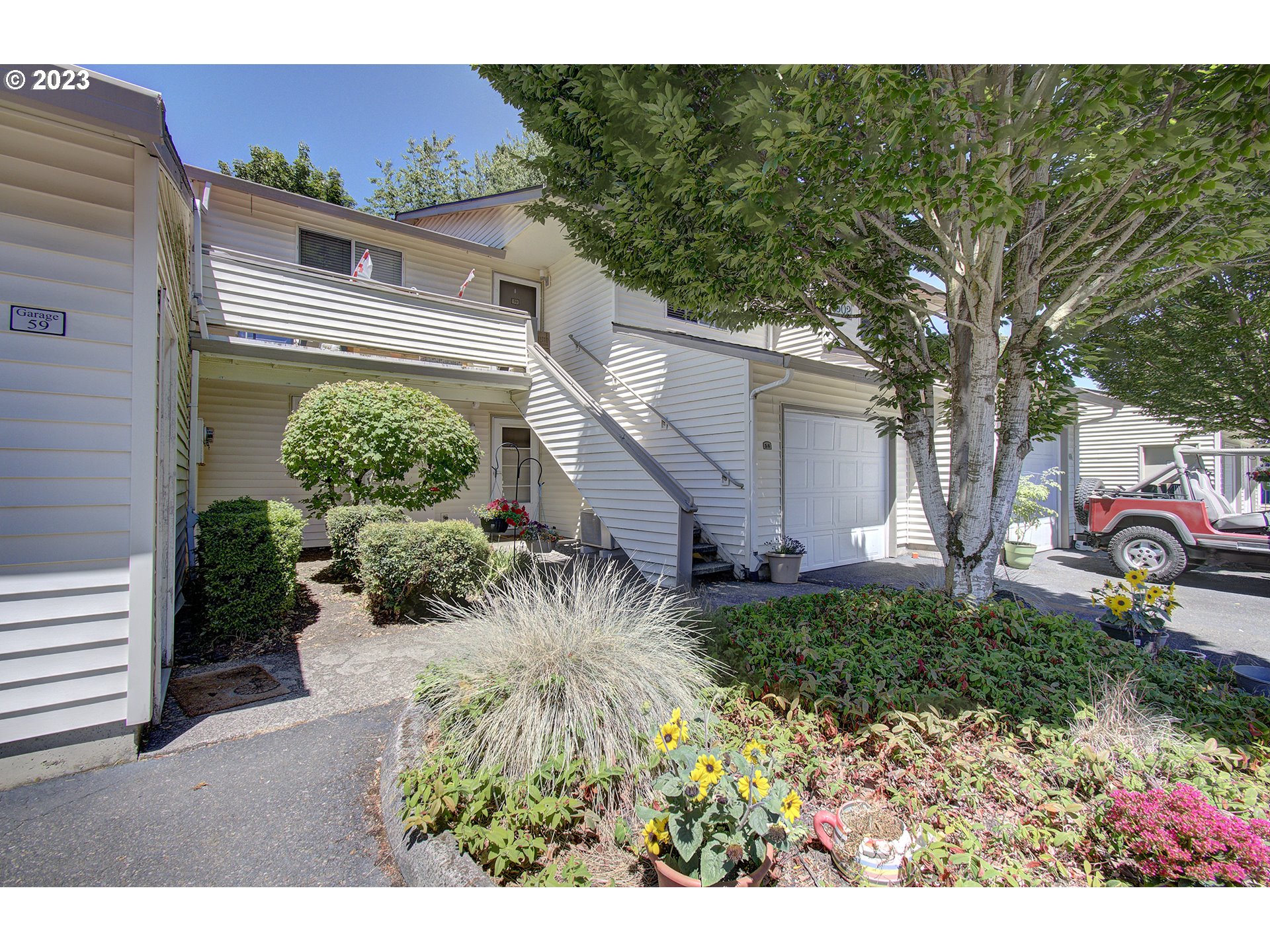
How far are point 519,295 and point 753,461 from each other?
6789 millimetres

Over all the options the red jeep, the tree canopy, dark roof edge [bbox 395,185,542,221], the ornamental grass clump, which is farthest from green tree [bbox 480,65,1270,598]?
the tree canopy

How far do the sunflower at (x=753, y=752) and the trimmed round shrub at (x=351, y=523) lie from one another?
15.7ft

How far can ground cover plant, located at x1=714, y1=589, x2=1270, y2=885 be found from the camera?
1.97m

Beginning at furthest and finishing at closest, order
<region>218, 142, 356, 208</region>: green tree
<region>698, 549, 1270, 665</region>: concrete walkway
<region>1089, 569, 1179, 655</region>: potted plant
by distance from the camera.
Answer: <region>218, 142, 356, 208</region>: green tree → <region>698, 549, 1270, 665</region>: concrete walkway → <region>1089, 569, 1179, 655</region>: potted plant

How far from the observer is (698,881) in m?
1.74

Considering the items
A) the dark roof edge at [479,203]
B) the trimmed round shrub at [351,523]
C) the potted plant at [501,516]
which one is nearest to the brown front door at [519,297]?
the dark roof edge at [479,203]

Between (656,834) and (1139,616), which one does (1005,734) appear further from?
(1139,616)

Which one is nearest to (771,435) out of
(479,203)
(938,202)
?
(938,202)

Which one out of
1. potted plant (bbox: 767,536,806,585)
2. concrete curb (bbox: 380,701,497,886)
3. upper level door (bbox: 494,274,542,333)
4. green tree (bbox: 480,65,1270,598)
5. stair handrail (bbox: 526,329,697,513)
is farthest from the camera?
upper level door (bbox: 494,274,542,333)

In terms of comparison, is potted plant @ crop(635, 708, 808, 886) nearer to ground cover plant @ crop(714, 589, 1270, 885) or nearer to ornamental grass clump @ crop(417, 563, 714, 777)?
ground cover plant @ crop(714, 589, 1270, 885)

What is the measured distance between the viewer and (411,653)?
4484mm

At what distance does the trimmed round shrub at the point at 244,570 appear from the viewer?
4418 millimetres

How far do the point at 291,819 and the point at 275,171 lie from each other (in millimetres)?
22098

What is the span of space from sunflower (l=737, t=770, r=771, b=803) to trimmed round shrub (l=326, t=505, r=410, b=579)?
5170mm
